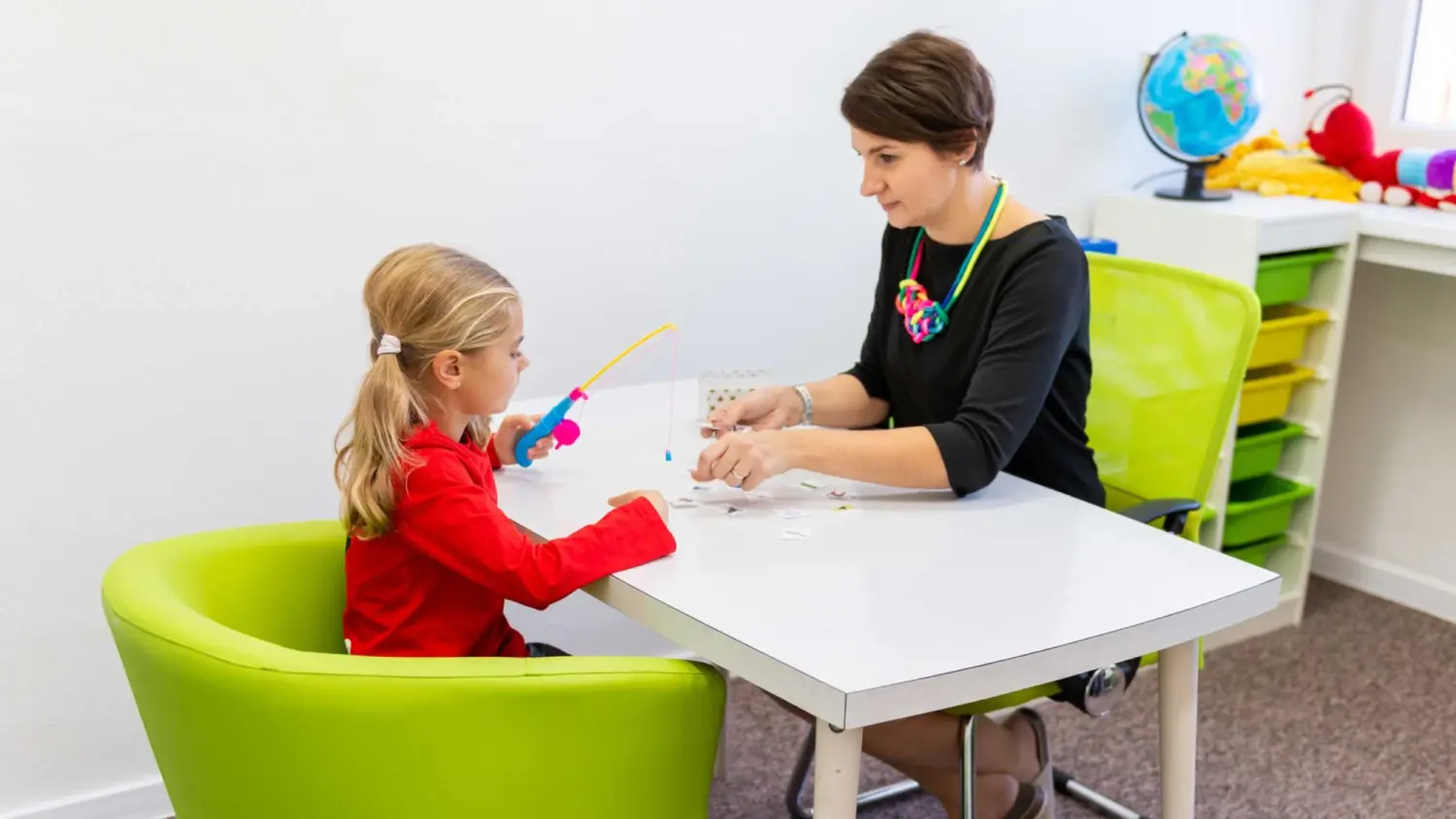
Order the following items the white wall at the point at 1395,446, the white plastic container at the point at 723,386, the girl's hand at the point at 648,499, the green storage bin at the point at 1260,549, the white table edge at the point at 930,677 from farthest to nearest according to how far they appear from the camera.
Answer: the white wall at the point at 1395,446, the green storage bin at the point at 1260,549, the white plastic container at the point at 723,386, the girl's hand at the point at 648,499, the white table edge at the point at 930,677

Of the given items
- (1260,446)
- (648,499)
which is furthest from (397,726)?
(1260,446)

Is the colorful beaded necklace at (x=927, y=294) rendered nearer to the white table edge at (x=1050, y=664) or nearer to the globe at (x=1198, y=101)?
the white table edge at (x=1050, y=664)

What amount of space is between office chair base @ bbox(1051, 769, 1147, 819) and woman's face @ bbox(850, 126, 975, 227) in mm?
1040

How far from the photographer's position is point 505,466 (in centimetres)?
182

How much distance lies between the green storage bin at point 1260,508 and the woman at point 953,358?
1.27 m

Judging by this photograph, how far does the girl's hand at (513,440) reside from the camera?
5.94 feet

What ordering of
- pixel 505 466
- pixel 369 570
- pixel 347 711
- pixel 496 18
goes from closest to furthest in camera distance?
pixel 347 711, pixel 369 570, pixel 505 466, pixel 496 18

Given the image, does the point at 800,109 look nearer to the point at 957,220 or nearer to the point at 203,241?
the point at 957,220

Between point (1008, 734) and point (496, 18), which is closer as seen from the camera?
point (1008, 734)

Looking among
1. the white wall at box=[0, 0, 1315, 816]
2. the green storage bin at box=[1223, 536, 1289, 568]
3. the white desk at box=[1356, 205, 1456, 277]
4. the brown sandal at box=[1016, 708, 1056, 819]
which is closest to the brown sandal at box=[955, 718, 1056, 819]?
the brown sandal at box=[1016, 708, 1056, 819]

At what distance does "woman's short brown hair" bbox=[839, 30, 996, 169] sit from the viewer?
5.75 ft

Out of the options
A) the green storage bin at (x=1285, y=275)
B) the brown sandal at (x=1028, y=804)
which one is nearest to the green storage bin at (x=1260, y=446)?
the green storage bin at (x=1285, y=275)

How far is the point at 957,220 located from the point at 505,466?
69cm

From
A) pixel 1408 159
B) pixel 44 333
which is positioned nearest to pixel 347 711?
pixel 44 333
